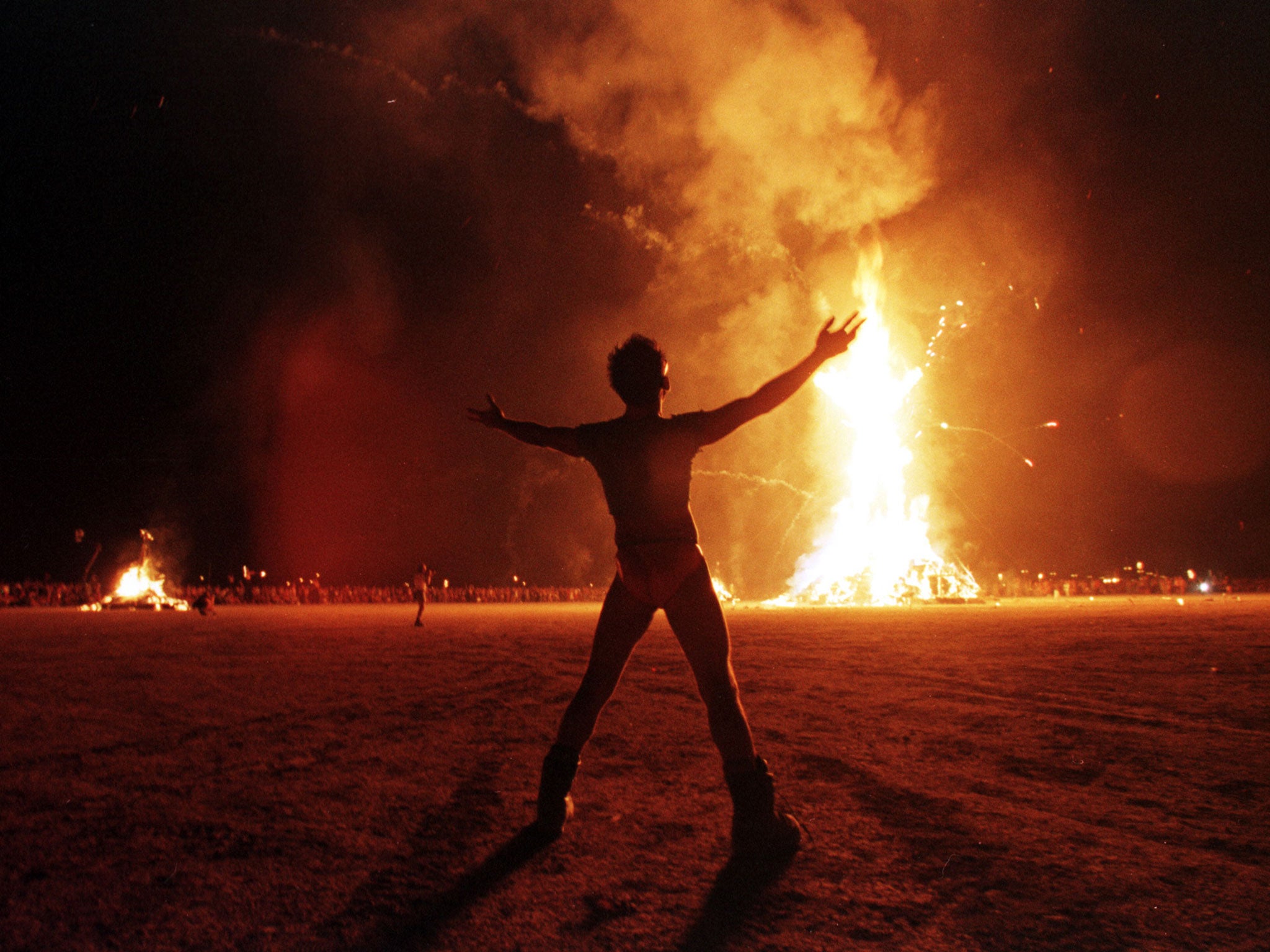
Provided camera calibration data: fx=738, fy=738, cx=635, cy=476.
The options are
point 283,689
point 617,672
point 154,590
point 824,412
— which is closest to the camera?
point 617,672

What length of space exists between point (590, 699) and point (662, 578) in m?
0.58

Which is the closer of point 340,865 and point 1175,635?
point 340,865

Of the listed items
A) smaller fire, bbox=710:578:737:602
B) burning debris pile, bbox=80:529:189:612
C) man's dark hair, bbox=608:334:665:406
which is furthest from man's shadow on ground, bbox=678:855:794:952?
burning debris pile, bbox=80:529:189:612

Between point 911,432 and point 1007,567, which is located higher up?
point 911,432

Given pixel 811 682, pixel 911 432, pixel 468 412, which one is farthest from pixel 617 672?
pixel 911 432

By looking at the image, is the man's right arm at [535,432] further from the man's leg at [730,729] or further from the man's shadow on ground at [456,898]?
the man's shadow on ground at [456,898]

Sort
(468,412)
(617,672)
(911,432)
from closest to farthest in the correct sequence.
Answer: (617,672) → (468,412) → (911,432)

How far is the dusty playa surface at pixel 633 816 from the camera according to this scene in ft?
6.82

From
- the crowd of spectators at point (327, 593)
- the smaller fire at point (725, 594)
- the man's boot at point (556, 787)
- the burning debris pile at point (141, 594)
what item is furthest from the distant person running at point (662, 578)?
the crowd of spectators at point (327, 593)

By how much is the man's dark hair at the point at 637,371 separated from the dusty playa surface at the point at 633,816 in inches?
67.4

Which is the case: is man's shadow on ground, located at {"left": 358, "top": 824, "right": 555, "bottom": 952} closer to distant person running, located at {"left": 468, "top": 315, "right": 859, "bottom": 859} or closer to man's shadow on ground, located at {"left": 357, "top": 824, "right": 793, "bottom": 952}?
man's shadow on ground, located at {"left": 357, "top": 824, "right": 793, "bottom": 952}

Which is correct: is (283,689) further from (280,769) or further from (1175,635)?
(1175,635)

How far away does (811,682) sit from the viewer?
22.8 feet

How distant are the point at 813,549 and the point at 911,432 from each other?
9181 millimetres
